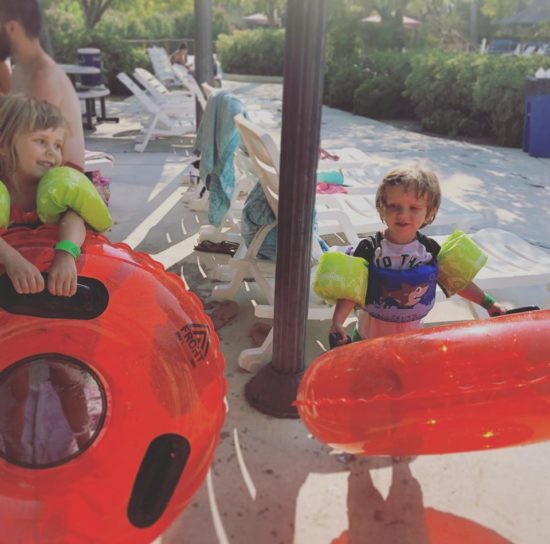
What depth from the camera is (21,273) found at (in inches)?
69.5

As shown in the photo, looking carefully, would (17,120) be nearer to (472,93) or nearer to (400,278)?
(400,278)

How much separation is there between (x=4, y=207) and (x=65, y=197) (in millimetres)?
188

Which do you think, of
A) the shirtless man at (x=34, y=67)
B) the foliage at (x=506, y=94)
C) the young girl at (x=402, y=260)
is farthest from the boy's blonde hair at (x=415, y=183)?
the foliage at (x=506, y=94)

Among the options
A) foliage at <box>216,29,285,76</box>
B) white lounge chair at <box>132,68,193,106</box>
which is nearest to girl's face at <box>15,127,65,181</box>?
white lounge chair at <box>132,68,193,106</box>

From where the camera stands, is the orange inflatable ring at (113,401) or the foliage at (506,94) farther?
the foliage at (506,94)

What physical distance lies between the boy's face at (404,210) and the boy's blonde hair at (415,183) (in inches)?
0.5

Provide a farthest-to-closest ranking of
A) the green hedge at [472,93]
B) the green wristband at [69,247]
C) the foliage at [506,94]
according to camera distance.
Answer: the green hedge at [472,93]
the foliage at [506,94]
the green wristband at [69,247]

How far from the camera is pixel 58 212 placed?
79.7 inches

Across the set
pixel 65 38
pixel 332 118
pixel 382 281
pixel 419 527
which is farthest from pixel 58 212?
pixel 65 38

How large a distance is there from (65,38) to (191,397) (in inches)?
677

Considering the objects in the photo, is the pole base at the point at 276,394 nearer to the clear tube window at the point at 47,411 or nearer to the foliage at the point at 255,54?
the clear tube window at the point at 47,411

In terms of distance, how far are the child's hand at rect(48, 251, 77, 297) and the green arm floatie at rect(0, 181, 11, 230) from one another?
25 centimetres

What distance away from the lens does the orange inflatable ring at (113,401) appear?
1.75 m

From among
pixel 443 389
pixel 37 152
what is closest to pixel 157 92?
pixel 37 152
